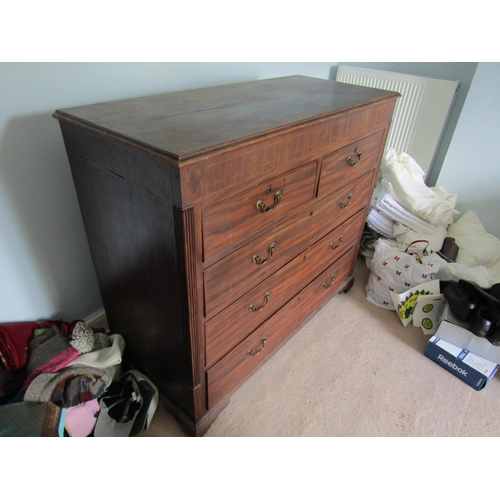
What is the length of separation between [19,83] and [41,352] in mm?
880

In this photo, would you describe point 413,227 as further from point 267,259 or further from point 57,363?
point 57,363

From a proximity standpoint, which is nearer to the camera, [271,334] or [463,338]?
[271,334]

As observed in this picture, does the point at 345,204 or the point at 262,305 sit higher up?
the point at 345,204

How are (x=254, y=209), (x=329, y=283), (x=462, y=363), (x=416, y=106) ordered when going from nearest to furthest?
(x=254, y=209), (x=462, y=363), (x=329, y=283), (x=416, y=106)

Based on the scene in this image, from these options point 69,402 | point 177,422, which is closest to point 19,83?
point 69,402

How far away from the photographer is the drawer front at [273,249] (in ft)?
→ 3.33

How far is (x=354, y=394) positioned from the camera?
4.93ft

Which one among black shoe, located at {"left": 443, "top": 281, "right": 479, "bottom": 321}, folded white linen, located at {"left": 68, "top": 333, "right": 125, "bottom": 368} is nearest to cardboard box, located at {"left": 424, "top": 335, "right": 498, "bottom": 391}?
black shoe, located at {"left": 443, "top": 281, "right": 479, "bottom": 321}

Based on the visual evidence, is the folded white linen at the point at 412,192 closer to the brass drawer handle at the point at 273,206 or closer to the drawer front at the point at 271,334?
the drawer front at the point at 271,334

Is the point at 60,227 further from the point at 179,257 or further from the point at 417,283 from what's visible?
the point at 417,283

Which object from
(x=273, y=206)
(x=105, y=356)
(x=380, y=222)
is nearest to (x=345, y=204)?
(x=273, y=206)

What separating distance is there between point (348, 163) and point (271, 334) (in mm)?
742

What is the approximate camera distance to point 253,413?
4.60 feet

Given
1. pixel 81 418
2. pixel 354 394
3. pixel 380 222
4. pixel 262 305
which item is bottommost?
pixel 354 394
